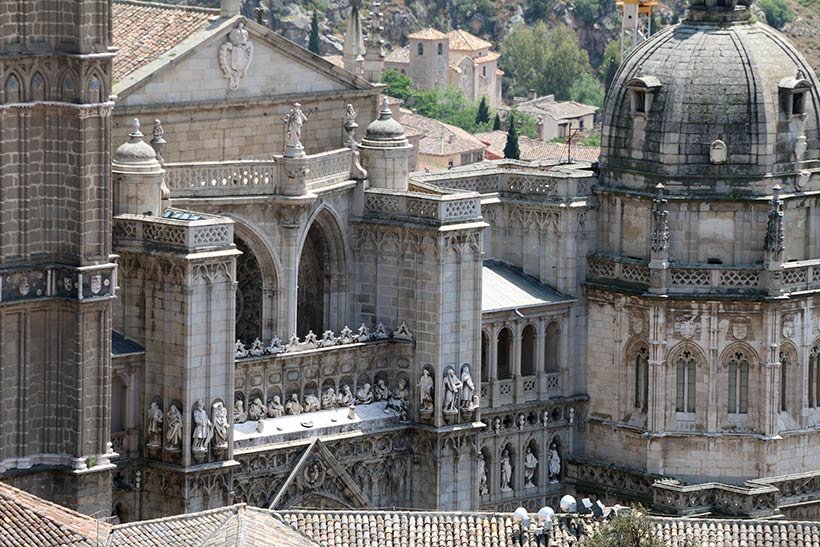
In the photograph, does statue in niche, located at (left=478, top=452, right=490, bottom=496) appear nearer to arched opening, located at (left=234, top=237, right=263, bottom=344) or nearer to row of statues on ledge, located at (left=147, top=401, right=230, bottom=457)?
arched opening, located at (left=234, top=237, right=263, bottom=344)

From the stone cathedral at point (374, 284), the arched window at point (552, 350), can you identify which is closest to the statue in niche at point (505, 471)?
the stone cathedral at point (374, 284)

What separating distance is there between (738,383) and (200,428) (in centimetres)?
1901

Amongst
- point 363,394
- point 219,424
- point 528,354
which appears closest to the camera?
point 219,424

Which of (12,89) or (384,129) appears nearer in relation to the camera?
(12,89)

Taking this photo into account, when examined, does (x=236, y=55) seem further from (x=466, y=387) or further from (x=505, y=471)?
(x=505, y=471)

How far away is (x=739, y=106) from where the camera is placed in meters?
110

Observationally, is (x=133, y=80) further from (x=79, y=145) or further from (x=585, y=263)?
(x=585, y=263)

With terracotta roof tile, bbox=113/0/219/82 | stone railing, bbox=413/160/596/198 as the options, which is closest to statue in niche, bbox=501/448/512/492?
stone railing, bbox=413/160/596/198

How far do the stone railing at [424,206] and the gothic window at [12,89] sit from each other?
49.1 feet

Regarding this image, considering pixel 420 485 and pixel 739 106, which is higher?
pixel 739 106

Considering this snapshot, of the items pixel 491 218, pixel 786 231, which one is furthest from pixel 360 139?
pixel 786 231

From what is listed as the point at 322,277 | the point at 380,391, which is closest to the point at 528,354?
the point at 380,391

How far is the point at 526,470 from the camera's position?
111938 millimetres

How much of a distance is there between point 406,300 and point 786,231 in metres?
12.0
